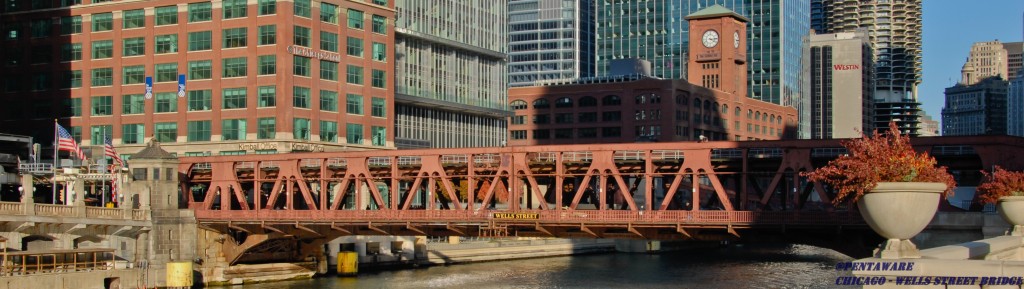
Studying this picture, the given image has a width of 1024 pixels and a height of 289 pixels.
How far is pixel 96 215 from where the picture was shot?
85500mm

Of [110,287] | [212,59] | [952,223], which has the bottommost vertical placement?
[110,287]

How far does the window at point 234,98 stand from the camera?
12519 cm

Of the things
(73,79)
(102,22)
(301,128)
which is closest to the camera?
(301,128)

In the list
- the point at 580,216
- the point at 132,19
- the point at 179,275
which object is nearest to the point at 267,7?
the point at 132,19

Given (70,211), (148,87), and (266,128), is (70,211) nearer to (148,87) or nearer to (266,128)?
(266,128)

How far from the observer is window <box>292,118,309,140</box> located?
12550 cm

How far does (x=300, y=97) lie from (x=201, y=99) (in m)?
9.77

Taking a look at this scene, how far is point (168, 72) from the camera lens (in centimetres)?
12712

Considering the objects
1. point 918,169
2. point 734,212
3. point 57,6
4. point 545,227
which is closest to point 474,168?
point 545,227

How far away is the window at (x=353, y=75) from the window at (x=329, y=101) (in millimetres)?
2055

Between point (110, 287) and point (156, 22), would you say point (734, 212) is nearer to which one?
point (110, 287)

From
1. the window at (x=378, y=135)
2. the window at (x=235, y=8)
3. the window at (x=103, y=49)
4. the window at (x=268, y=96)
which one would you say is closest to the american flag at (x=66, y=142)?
the window at (x=268, y=96)

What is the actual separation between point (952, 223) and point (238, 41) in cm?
7862

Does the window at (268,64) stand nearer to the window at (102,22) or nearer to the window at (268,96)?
the window at (268,96)
